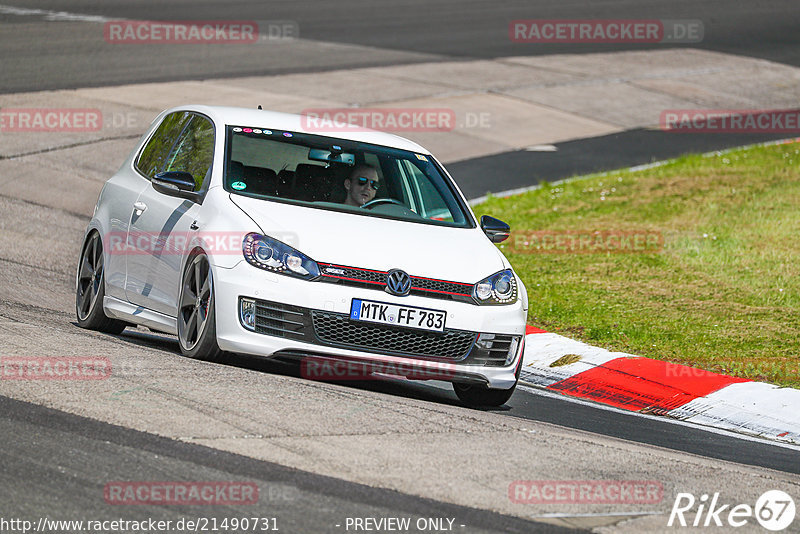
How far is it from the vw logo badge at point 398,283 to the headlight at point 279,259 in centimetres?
43

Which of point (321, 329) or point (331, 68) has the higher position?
point (321, 329)

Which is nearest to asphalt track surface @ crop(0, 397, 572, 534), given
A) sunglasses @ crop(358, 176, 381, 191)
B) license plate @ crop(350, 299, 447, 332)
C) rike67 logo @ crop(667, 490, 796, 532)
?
rike67 logo @ crop(667, 490, 796, 532)

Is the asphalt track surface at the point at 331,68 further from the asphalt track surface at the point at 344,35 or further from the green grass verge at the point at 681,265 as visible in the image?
the green grass verge at the point at 681,265

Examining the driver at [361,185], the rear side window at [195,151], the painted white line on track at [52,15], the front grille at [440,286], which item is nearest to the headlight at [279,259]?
the front grille at [440,286]

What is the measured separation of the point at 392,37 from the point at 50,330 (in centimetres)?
2167

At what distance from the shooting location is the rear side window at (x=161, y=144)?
Result: 8.98 metres

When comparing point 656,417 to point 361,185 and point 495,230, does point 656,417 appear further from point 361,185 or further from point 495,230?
point 361,185

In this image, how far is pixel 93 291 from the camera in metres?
9.16

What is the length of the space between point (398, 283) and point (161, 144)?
265cm

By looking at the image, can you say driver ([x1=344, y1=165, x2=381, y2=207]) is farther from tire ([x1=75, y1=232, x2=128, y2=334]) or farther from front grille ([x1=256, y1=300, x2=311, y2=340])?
tire ([x1=75, y1=232, x2=128, y2=334])

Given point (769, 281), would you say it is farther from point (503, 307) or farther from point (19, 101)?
point (19, 101)

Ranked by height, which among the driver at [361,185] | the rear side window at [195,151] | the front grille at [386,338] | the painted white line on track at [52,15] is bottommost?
the painted white line on track at [52,15]

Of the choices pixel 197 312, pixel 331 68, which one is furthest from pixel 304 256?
pixel 331 68

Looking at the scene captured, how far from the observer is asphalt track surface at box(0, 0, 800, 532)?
518 centimetres
